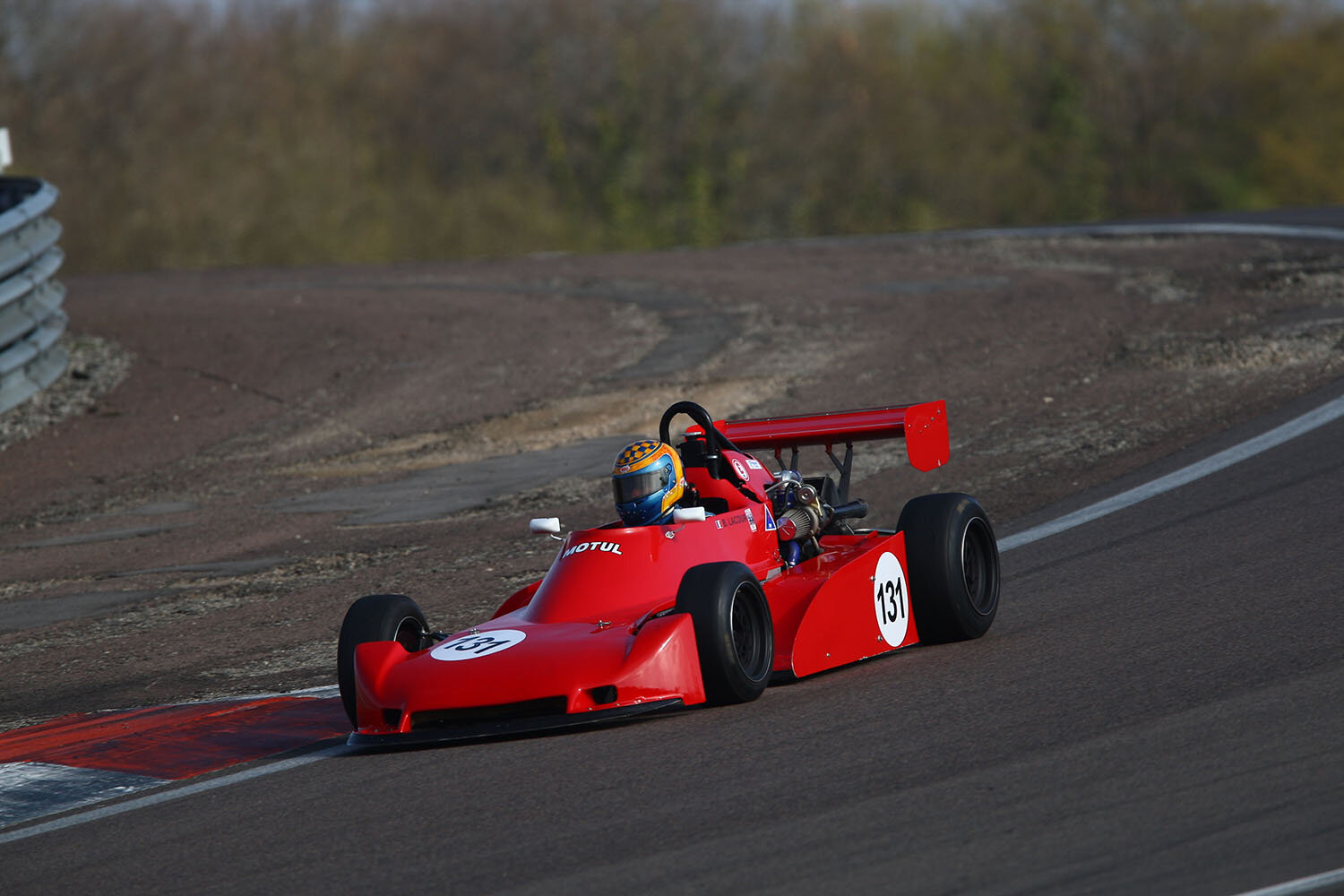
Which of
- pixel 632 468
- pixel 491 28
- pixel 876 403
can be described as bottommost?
pixel 876 403

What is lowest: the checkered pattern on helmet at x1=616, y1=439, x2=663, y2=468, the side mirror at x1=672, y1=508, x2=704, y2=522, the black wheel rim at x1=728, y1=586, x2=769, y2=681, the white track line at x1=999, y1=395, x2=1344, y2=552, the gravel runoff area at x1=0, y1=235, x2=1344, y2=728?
the white track line at x1=999, y1=395, x2=1344, y2=552

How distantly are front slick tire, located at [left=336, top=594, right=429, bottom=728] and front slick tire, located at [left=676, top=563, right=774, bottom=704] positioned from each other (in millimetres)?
1361

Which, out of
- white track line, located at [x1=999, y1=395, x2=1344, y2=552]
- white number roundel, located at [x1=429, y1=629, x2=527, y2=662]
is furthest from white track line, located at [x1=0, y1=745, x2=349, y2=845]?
white track line, located at [x1=999, y1=395, x2=1344, y2=552]

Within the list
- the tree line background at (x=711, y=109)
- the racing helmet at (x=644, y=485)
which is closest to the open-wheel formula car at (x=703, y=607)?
the racing helmet at (x=644, y=485)

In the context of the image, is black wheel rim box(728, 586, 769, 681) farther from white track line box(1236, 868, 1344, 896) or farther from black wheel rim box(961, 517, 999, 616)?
white track line box(1236, 868, 1344, 896)

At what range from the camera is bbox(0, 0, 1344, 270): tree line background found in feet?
153

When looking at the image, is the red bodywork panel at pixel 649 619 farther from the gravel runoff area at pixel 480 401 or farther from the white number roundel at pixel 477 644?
A: the gravel runoff area at pixel 480 401

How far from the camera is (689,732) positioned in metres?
6.85

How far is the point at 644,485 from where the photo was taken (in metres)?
7.91

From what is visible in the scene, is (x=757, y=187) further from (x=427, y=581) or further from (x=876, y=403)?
(x=427, y=581)

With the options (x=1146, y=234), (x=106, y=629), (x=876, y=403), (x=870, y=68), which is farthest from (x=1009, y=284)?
(x=870, y=68)

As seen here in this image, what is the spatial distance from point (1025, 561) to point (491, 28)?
5404 cm

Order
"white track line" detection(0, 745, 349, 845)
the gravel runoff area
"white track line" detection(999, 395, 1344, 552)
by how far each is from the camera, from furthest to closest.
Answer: the gravel runoff area < "white track line" detection(999, 395, 1344, 552) < "white track line" detection(0, 745, 349, 845)

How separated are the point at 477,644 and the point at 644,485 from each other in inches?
46.2
